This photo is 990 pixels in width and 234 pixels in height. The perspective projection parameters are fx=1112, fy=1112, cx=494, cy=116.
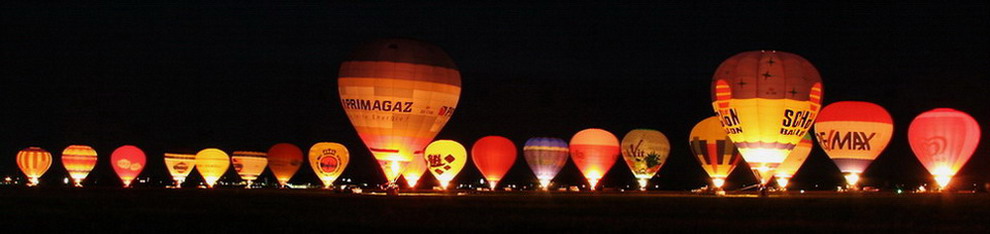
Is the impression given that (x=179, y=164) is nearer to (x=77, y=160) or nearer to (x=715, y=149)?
(x=77, y=160)

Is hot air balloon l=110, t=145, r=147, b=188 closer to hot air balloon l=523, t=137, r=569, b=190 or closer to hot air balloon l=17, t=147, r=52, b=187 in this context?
hot air balloon l=17, t=147, r=52, b=187

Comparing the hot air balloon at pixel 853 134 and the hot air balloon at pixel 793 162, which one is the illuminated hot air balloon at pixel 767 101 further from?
the hot air balloon at pixel 793 162

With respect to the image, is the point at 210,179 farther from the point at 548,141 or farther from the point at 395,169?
the point at 395,169

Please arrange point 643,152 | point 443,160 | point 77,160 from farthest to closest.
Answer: point 77,160
point 643,152
point 443,160

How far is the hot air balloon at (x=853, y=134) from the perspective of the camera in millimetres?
50062

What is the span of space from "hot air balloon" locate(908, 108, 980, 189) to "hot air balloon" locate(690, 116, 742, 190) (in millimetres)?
8756

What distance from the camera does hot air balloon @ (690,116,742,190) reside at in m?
54.6

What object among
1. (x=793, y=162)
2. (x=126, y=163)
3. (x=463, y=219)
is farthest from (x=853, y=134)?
(x=126, y=163)

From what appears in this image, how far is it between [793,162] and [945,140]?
7.71 metres

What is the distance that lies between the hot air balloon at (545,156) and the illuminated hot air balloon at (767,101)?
21.2 meters

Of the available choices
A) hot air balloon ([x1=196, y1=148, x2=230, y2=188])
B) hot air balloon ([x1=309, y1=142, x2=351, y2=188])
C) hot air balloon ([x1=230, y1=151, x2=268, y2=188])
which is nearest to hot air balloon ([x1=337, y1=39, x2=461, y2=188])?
hot air balloon ([x1=309, y1=142, x2=351, y2=188])

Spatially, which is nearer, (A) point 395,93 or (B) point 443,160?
(A) point 395,93

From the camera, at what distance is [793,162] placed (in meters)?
54.8

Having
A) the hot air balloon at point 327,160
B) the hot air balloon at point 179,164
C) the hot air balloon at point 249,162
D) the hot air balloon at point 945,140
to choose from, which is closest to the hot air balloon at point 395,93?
the hot air balloon at point 945,140
